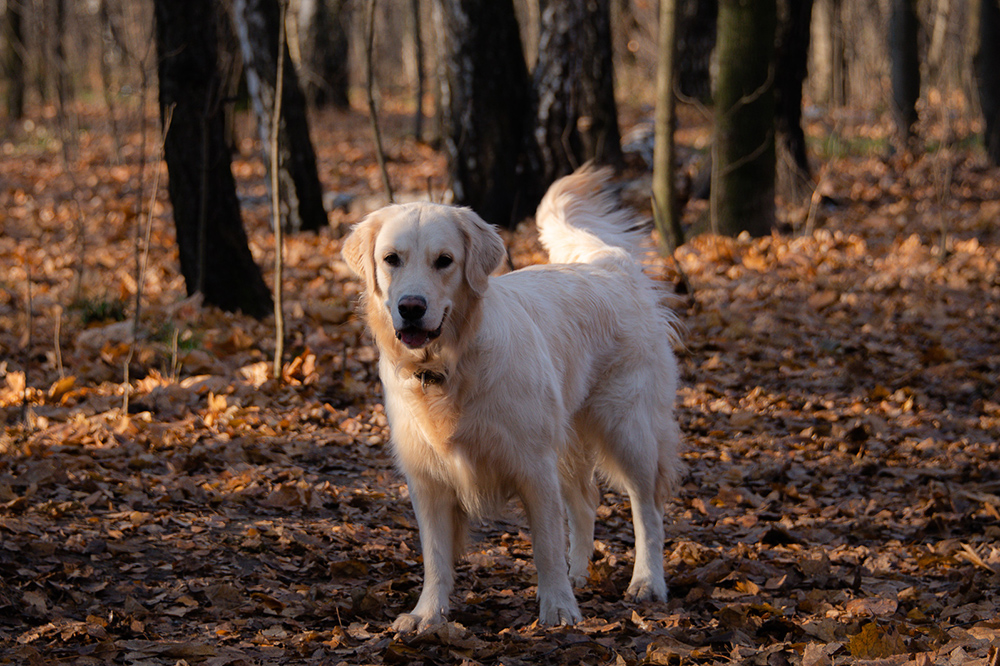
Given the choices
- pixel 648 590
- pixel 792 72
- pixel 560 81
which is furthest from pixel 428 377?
pixel 792 72

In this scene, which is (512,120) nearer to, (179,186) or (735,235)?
(735,235)

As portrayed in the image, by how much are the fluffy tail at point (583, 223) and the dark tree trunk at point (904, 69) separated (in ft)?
36.6

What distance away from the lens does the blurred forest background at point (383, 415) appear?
11.8 ft

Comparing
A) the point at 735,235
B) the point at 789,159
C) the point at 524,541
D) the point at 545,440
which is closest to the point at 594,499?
the point at 524,541

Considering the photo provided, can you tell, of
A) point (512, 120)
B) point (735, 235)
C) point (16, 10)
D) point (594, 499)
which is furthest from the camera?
point (16, 10)

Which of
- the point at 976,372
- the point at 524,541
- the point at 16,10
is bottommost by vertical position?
the point at 524,541

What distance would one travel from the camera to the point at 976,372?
6.79m

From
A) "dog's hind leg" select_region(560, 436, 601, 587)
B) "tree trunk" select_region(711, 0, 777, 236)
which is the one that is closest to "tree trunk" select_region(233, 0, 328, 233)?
"tree trunk" select_region(711, 0, 777, 236)

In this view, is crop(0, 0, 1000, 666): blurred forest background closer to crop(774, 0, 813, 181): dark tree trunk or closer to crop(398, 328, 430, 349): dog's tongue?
crop(774, 0, 813, 181): dark tree trunk

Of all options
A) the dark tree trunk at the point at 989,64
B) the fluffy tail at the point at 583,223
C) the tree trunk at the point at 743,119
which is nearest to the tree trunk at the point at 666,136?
the tree trunk at the point at 743,119

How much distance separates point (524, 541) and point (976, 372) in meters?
4.10

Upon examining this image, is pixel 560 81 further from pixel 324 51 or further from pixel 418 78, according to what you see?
pixel 324 51

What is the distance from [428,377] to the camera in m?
3.48

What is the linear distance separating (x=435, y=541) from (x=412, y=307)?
1.08m
